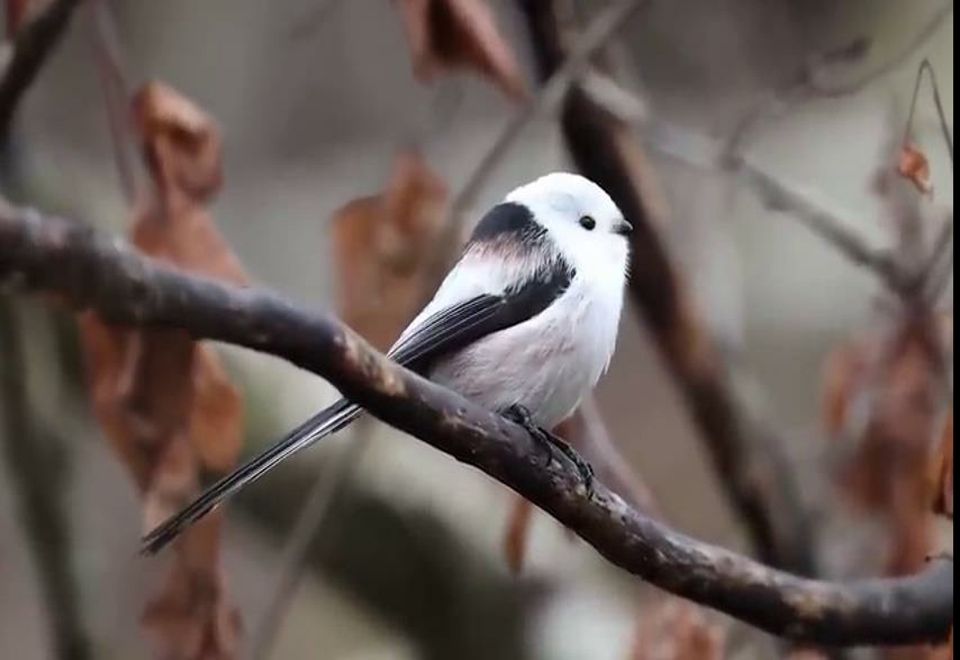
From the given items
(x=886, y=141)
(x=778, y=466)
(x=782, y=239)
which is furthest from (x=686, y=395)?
(x=782, y=239)

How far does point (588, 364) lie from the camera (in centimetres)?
62

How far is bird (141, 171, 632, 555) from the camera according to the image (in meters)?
0.61

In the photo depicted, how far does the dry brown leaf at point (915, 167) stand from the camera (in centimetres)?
62

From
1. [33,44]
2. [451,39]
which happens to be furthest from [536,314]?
[33,44]

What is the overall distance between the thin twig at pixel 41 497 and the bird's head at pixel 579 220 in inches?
13.6

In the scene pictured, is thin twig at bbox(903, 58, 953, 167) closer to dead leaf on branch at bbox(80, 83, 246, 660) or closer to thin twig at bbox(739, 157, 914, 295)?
thin twig at bbox(739, 157, 914, 295)

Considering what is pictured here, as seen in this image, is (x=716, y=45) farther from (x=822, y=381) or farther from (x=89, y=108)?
(x=89, y=108)

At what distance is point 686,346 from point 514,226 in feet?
1.23

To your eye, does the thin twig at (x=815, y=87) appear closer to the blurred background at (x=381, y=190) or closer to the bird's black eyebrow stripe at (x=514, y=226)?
the blurred background at (x=381, y=190)

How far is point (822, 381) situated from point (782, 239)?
16cm

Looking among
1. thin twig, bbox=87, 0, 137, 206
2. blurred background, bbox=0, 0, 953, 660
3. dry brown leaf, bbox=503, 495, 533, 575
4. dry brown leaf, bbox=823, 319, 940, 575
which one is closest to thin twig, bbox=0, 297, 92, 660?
blurred background, bbox=0, 0, 953, 660

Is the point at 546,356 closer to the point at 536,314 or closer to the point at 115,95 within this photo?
the point at 536,314

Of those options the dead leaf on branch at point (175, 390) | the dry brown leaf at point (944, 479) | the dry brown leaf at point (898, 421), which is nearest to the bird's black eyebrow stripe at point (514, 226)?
the dead leaf on branch at point (175, 390)

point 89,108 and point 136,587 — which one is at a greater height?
point 89,108
